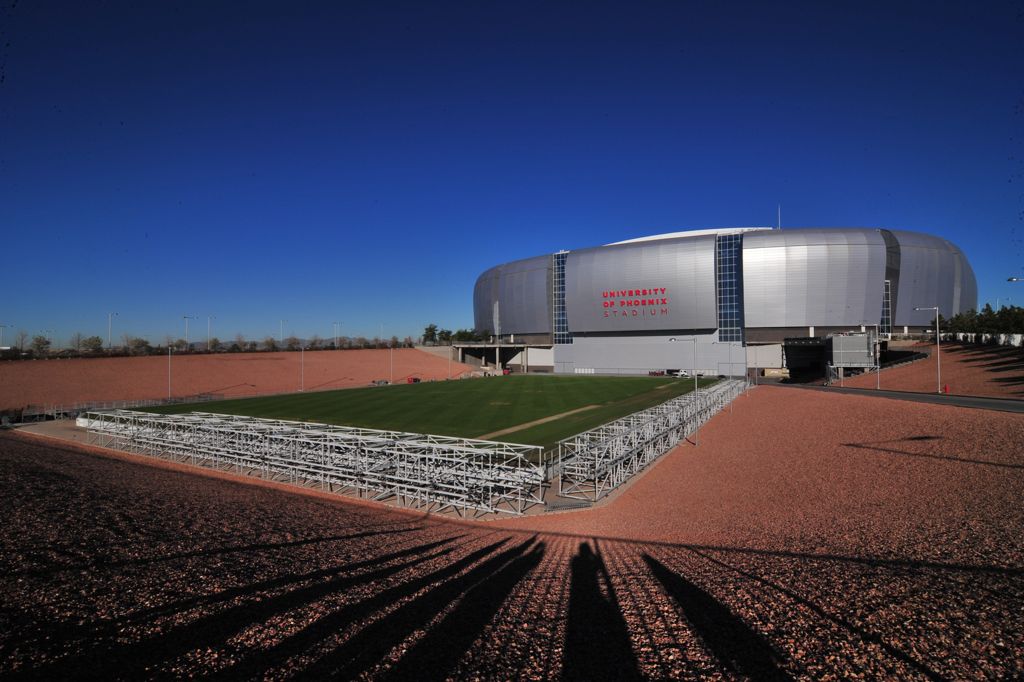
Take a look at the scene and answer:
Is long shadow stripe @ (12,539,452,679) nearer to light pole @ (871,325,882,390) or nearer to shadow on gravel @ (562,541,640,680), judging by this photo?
shadow on gravel @ (562,541,640,680)

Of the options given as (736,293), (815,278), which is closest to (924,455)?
(736,293)

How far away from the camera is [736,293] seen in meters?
80.4

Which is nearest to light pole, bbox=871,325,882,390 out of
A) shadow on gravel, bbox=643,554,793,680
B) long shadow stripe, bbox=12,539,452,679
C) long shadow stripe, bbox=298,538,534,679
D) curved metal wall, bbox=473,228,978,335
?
curved metal wall, bbox=473,228,978,335

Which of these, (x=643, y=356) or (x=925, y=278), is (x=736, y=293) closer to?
(x=643, y=356)

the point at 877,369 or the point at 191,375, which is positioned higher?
the point at 877,369

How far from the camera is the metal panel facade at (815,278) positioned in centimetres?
7575

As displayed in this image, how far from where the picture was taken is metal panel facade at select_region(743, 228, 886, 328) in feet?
249

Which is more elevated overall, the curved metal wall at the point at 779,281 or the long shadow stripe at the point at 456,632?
the curved metal wall at the point at 779,281

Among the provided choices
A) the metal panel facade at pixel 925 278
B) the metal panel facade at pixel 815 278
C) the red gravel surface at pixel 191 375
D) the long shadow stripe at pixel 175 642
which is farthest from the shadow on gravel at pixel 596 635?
the metal panel facade at pixel 925 278

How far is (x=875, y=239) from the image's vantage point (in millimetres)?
76188

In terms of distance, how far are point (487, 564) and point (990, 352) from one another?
62.9 meters

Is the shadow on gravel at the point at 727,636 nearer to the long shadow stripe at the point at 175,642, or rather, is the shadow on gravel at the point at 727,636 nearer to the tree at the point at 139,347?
the long shadow stripe at the point at 175,642

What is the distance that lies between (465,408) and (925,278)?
82.1m

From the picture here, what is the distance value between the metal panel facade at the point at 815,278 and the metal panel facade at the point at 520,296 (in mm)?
36444
